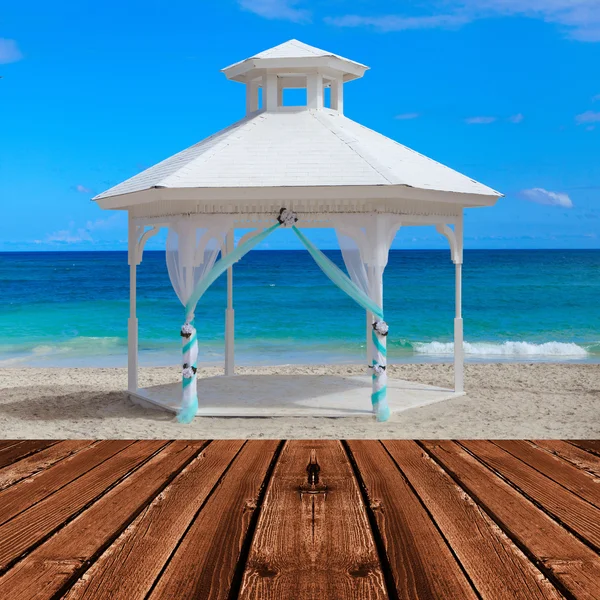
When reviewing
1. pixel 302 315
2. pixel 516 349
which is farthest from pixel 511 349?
pixel 302 315

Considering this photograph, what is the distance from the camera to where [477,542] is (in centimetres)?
165

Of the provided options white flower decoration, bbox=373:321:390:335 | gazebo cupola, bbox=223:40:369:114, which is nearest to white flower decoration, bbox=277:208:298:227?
white flower decoration, bbox=373:321:390:335

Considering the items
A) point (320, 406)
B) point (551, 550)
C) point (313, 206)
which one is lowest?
point (320, 406)

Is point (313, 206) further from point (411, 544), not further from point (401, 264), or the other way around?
point (401, 264)

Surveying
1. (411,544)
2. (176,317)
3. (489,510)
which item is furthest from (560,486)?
(176,317)

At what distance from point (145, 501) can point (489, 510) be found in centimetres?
83

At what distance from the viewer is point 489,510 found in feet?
6.07

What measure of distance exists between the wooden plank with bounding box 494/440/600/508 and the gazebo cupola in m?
9.05

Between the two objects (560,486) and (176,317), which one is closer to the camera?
(560,486)

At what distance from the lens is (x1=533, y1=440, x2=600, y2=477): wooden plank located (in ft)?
7.25

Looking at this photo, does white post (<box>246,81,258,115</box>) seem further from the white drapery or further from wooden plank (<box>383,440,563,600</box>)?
wooden plank (<box>383,440,563,600</box>)

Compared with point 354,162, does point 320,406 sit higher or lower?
lower

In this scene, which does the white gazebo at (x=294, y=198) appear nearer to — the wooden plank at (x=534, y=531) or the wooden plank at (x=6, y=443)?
the wooden plank at (x=6, y=443)

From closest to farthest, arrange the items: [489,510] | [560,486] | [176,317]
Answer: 1. [489,510]
2. [560,486]
3. [176,317]
